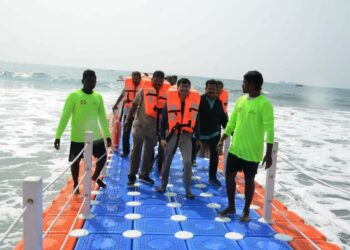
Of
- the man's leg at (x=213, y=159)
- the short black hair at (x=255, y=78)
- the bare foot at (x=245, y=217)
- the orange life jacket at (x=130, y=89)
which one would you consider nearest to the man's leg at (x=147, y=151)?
the man's leg at (x=213, y=159)

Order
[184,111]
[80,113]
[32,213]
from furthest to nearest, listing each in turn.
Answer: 1. [184,111]
2. [80,113]
3. [32,213]

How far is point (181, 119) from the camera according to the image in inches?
205

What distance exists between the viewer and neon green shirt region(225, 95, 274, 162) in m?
4.05

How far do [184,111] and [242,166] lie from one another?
1.31m

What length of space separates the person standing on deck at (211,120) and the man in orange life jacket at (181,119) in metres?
0.65

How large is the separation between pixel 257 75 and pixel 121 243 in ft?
8.01

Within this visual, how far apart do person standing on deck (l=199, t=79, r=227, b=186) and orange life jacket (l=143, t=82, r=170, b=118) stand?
673 mm

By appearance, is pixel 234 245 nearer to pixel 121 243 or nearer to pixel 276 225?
pixel 276 225

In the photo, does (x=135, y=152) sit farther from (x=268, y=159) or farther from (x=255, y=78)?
(x=255, y=78)

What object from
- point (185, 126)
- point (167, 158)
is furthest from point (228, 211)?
point (185, 126)

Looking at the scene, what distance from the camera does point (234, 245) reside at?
12.4 feet

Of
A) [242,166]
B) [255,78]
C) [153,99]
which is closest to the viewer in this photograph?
[255,78]

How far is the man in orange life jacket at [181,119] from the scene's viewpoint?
16.9 ft

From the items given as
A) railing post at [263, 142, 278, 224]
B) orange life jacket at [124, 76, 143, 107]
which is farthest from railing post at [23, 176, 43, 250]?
orange life jacket at [124, 76, 143, 107]
